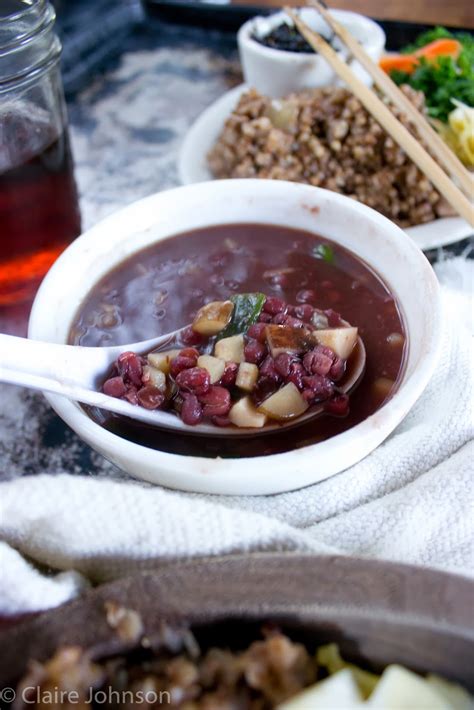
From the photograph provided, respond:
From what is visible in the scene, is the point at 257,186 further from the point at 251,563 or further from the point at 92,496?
the point at 251,563

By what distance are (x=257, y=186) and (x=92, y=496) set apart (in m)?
0.91

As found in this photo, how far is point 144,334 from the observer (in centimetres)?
161

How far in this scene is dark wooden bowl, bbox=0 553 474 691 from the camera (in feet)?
3.15

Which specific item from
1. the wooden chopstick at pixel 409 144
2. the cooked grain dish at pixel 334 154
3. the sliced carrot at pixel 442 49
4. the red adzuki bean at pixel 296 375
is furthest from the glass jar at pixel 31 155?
the sliced carrot at pixel 442 49

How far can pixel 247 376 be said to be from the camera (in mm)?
1415

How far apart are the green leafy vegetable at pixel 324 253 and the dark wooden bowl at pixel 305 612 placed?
0.87 m

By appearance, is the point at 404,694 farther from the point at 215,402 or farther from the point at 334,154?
the point at 334,154

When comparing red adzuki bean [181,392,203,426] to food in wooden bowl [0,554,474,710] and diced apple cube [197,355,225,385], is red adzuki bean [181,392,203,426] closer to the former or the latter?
diced apple cube [197,355,225,385]

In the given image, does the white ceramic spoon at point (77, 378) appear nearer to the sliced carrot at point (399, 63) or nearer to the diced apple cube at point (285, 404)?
the diced apple cube at point (285, 404)

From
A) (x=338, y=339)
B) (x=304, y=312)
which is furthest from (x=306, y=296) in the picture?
(x=338, y=339)

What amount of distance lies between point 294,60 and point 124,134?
2.44 feet

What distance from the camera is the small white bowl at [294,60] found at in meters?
2.55

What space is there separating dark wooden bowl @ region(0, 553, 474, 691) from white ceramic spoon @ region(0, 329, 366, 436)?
1.30 feet

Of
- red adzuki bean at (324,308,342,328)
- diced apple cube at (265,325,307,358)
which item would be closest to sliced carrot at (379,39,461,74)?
red adzuki bean at (324,308,342,328)
